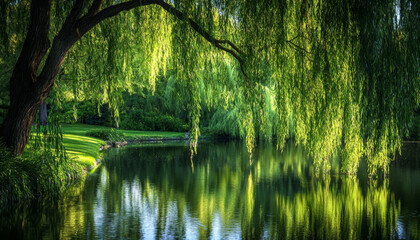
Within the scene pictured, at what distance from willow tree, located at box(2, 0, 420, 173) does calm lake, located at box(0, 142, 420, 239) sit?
4.06ft

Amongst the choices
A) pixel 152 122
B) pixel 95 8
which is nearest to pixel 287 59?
pixel 95 8

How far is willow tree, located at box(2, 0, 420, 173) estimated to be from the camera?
18.4 ft

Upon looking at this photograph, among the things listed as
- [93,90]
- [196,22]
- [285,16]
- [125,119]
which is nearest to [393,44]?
[285,16]

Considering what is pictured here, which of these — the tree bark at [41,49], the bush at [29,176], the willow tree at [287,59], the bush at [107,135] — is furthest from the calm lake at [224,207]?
the bush at [107,135]

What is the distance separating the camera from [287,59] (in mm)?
7621

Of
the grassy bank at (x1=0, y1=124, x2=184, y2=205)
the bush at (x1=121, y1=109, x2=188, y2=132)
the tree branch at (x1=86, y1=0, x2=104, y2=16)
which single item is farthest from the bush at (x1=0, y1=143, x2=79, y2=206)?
the bush at (x1=121, y1=109, x2=188, y2=132)

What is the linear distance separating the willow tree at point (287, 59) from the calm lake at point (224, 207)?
1.24 metres

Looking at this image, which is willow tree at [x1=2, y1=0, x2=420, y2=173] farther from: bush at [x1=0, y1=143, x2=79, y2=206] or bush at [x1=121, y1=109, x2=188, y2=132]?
bush at [x1=121, y1=109, x2=188, y2=132]

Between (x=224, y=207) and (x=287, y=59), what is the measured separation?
361 centimetres

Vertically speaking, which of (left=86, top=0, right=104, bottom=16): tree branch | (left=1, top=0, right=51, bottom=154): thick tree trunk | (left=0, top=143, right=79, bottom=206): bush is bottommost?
(left=0, top=143, right=79, bottom=206): bush

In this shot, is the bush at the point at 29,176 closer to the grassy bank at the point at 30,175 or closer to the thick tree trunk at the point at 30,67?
the grassy bank at the point at 30,175

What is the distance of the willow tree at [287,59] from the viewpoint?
5605 mm

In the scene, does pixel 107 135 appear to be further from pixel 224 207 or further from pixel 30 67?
pixel 30 67

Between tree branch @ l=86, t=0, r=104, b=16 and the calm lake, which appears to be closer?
the calm lake
